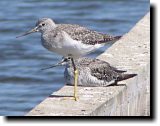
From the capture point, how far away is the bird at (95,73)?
9.19 metres

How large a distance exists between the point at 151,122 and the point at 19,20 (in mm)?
11166

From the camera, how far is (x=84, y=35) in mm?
8852

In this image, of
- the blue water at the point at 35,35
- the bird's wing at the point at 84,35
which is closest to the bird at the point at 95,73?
the bird's wing at the point at 84,35

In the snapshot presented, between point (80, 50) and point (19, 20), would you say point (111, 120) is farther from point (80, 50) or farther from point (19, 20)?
point (19, 20)

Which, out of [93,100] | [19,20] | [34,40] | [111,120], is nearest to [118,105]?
→ [93,100]

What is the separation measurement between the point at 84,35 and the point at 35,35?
8334 millimetres

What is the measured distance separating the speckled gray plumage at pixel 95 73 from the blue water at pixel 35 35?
279 cm

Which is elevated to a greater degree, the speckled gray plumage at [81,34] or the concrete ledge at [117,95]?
the speckled gray plumage at [81,34]

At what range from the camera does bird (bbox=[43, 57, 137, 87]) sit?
9.19 meters

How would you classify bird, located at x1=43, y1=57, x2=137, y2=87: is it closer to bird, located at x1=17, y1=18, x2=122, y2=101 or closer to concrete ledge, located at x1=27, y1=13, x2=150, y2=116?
concrete ledge, located at x1=27, y1=13, x2=150, y2=116

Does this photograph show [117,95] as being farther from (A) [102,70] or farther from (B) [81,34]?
(A) [102,70]

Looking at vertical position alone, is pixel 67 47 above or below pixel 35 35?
below

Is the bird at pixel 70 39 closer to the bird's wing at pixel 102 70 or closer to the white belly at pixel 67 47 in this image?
the white belly at pixel 67 47

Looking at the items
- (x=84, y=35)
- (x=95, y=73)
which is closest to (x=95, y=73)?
(x=95, y=73)
